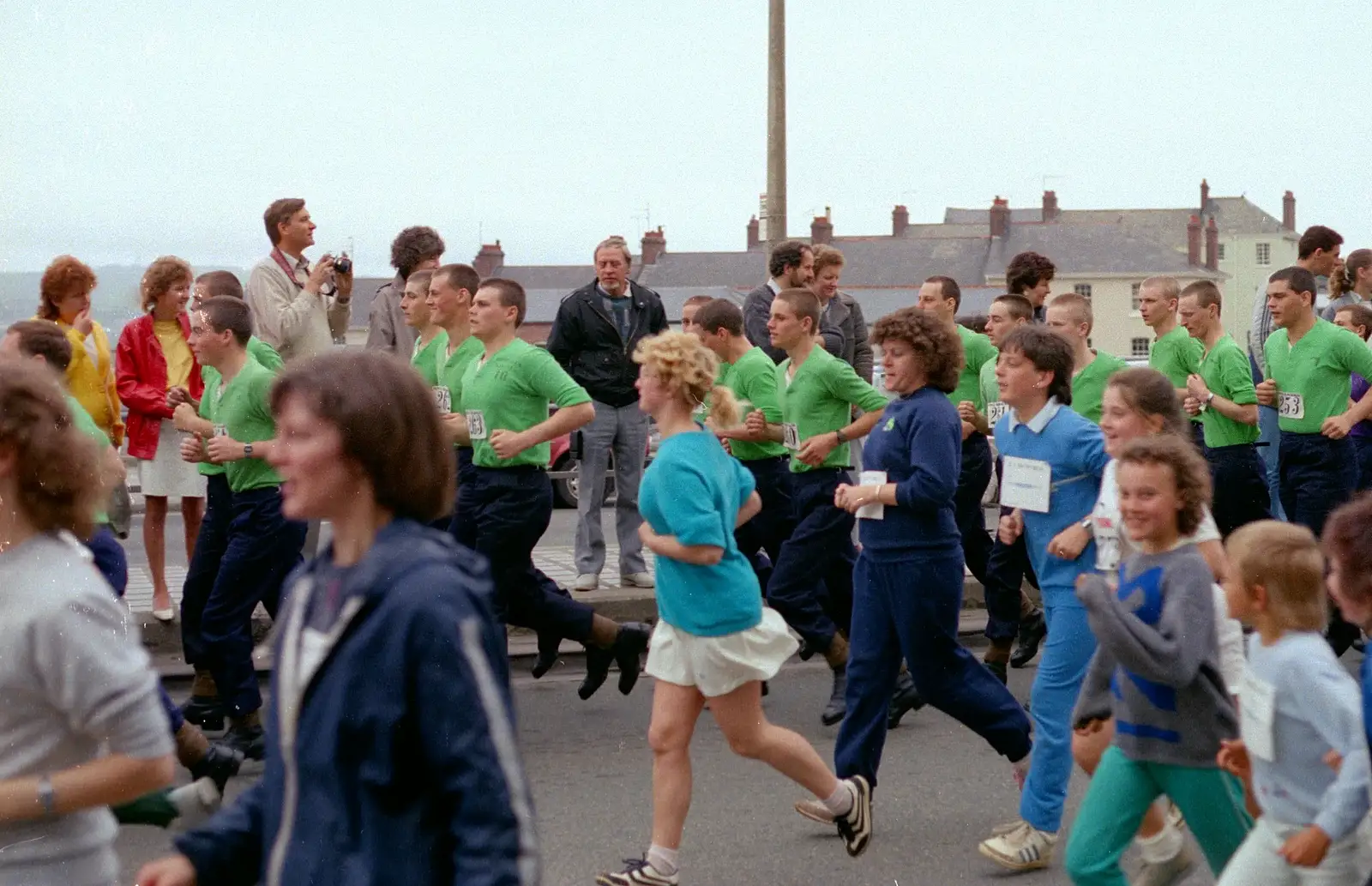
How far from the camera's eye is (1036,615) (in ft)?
30.9

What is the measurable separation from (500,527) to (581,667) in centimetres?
171

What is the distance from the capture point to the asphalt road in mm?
5703

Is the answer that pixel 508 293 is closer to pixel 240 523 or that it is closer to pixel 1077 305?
pixel 240 523

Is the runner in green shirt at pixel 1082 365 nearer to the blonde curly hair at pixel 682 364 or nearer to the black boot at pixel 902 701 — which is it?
the black boot at pixel 902 701

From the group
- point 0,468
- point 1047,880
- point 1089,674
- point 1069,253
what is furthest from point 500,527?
point 1069,253

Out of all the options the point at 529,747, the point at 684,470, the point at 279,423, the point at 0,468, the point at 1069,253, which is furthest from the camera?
the point at 1069,253

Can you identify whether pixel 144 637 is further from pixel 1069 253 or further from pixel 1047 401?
pixel 1069 253

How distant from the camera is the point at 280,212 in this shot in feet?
29.8

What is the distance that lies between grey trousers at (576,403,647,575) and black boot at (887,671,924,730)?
2.91 meters

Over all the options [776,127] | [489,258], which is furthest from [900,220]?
[776,127]

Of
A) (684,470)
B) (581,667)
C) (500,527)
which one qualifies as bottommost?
(581,667)

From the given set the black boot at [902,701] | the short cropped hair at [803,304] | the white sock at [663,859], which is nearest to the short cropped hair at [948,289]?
the short cropped hair at [803,304]

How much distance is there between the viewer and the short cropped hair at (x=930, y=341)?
6.00 meters

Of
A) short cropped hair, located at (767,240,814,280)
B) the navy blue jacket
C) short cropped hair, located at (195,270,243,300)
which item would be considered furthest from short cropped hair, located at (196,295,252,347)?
the navy blue jacket
